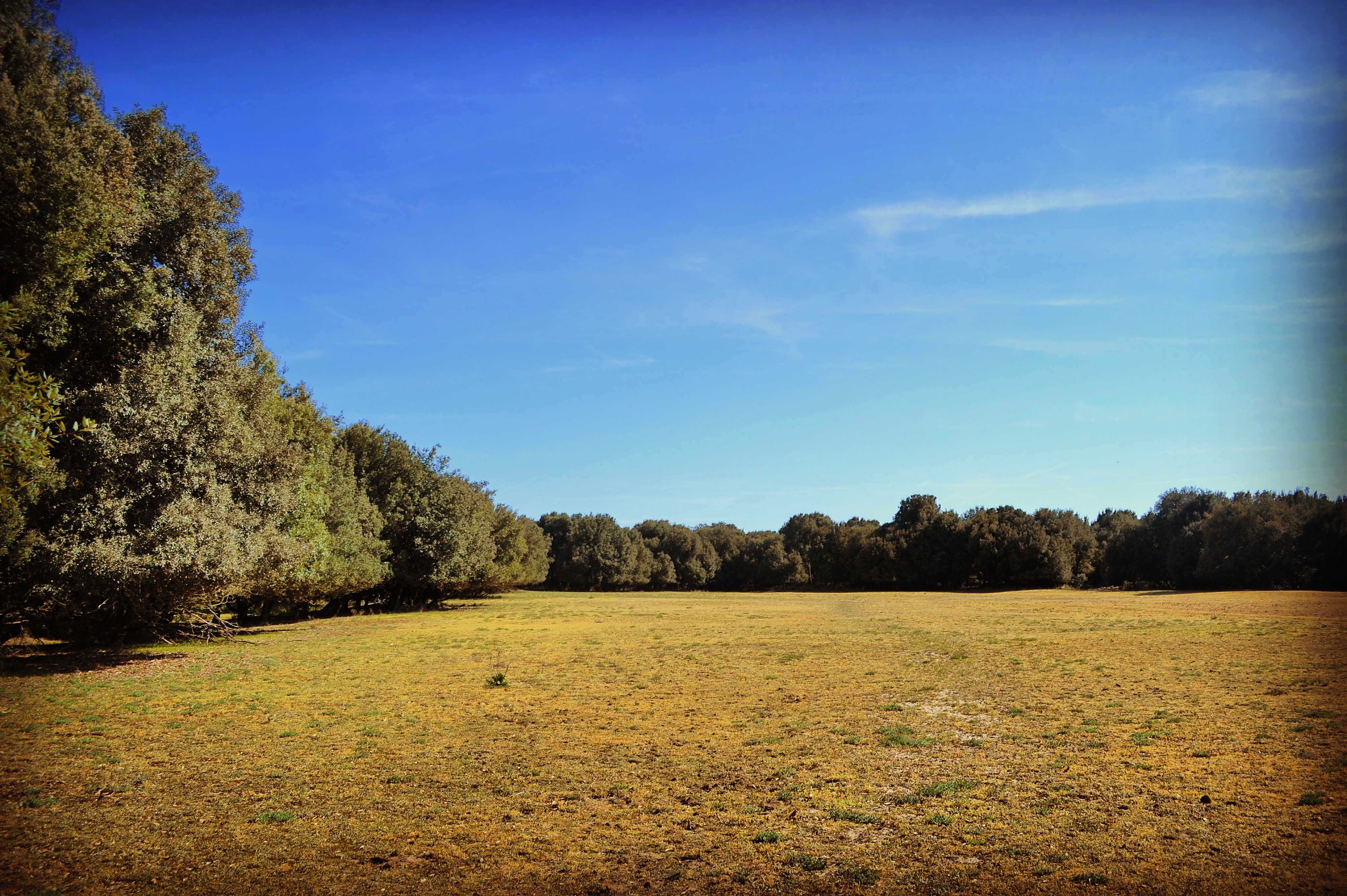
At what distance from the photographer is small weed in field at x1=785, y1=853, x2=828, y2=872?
816 centimetres

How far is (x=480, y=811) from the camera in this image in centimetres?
1029

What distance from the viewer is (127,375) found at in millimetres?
22172

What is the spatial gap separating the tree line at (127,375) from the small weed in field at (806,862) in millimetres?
12771

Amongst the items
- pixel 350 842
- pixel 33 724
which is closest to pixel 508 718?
pixel 350 842

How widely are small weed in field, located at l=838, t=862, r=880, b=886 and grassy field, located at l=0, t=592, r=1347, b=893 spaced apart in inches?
1.8

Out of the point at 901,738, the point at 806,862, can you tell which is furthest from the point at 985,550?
the point at 806,862

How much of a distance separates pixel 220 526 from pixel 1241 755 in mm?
28315

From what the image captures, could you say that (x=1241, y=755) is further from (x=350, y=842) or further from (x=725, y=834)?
(x=350, y=842)

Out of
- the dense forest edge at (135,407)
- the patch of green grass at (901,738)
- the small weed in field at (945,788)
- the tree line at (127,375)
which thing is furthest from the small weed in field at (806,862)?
the tree line at (127,375)

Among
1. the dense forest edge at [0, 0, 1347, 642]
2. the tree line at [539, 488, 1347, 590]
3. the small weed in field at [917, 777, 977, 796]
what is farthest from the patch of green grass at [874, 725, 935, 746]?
the tree line at [539, 488, 1347, 590]

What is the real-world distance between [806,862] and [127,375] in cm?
2535

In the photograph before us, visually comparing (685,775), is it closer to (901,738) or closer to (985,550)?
(901,738)

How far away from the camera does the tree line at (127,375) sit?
1678 centimetres

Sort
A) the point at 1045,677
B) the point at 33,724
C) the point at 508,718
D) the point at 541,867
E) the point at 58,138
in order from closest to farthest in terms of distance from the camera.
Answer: the point at 541,867 → the point at 33,724 → the point at 508,718 → the point at 58,138 → the point at 1045,677
